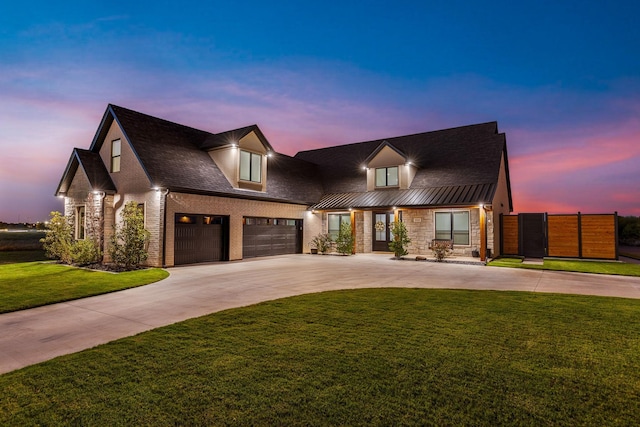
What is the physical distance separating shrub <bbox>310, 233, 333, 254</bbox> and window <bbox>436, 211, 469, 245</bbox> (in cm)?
673

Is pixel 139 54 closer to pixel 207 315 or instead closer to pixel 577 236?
pixel 207 315

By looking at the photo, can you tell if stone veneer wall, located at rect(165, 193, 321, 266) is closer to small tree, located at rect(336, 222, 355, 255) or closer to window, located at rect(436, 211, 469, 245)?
small tree, located at rect(336, 222, 355, 255)

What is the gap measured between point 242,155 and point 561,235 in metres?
18.3

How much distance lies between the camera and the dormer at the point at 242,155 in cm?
1684

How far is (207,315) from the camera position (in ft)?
20.4

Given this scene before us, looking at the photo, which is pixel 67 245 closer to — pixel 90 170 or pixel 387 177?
pixel 90 170

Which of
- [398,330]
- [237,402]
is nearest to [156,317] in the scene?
[237,402]

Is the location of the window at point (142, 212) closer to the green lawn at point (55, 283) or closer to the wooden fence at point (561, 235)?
the green lawn at point (55, 283)

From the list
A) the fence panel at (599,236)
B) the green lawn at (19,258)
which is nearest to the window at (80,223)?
the green lawn at (19,258)

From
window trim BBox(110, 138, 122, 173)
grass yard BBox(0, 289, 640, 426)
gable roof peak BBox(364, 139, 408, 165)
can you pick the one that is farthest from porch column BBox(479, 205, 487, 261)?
window trim BBox(110, 138, 122, 173)

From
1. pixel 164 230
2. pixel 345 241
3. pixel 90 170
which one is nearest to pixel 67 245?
pixel 90 170

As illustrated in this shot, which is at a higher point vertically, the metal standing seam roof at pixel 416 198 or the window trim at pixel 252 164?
the window trim at pixel 252 164

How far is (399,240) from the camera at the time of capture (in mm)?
17844

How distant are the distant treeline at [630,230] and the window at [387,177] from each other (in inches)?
890
